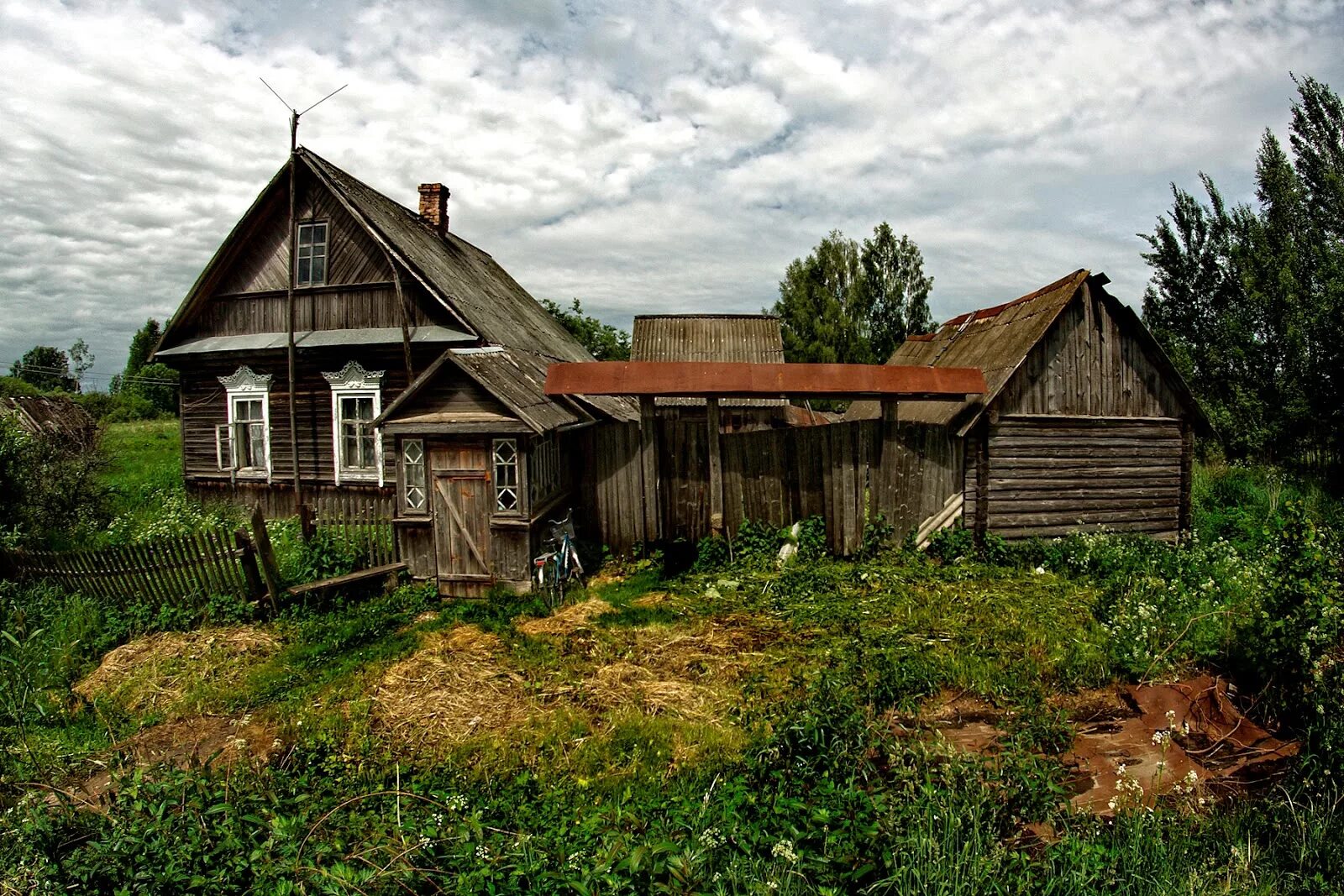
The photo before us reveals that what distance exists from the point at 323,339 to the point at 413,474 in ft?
18.4

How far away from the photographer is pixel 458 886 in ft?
10.3

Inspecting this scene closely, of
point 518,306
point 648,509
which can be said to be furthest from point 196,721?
point 518,306

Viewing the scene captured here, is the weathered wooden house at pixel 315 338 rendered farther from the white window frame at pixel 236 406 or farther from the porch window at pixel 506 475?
the porch window at pixel 506 475

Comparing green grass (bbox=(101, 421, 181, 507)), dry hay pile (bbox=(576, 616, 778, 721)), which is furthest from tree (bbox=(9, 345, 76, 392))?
dry hay pile (bbox=(576, 616, 778, 721))

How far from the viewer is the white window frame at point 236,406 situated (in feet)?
44.0

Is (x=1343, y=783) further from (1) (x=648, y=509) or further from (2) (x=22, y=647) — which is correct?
(2) (x=22, y=647)

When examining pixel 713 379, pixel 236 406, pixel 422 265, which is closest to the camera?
pixel 713 379

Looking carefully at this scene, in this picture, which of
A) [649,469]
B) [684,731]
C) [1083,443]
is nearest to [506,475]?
[649,469]

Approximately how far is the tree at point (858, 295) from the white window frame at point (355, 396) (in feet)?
72.6

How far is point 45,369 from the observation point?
2394 inches

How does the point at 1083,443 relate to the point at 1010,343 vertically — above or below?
below

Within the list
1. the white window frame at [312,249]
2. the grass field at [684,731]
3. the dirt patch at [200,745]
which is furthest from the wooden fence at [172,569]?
the white window frame at [312,249]

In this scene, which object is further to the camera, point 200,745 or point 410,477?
point 410,477

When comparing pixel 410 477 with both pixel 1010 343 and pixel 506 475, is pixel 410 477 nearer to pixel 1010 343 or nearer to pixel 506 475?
pixel 506 475
